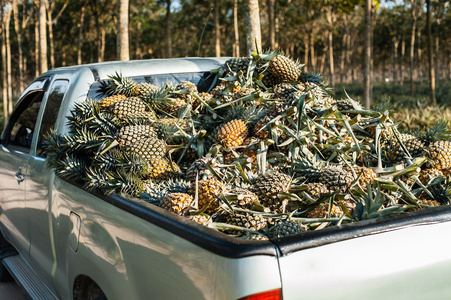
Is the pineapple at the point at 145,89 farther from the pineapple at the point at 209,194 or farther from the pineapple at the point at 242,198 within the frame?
the pineapple at the point at 242,198

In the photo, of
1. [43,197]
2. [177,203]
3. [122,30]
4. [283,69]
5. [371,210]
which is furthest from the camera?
[122,30]

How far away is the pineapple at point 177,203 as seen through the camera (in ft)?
8.23

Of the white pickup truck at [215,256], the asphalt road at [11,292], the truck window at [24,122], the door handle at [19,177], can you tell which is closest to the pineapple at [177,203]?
the white pickup truck at [215,256]

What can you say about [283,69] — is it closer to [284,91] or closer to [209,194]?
[284,91]

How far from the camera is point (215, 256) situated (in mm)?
1789

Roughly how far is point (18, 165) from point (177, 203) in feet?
7.66

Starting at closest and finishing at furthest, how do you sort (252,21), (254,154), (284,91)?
(254,154)
(284,91)
(252,21)

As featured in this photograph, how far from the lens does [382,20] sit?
1688 inches

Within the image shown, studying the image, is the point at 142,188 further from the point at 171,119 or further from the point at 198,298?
the point at 198,298

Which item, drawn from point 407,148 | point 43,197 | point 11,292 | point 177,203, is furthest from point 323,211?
point 11,292

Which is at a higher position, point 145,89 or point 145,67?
point 145,67

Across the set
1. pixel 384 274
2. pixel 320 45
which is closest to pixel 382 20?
pixel 320 45

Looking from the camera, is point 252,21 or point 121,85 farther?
point 252,21

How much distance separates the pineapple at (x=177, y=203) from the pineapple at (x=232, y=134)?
28.6 inches
